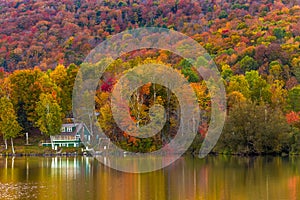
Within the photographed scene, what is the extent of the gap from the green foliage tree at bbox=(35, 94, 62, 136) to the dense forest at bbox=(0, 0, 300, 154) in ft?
0.42

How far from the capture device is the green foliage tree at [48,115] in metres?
73.2

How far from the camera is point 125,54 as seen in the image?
339 ft

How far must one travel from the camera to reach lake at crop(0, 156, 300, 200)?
112 ft

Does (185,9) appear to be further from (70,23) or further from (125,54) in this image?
(125,54)

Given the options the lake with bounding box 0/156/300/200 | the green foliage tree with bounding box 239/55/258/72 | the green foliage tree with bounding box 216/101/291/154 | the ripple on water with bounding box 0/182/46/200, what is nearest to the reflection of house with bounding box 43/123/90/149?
the lake with bounding box 0/156/300/200

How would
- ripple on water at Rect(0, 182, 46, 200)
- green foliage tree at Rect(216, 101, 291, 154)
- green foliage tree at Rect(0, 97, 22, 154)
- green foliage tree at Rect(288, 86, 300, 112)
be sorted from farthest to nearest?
1. green foliage tree at Rect(288, 86, 300, 112)
2. green foliage tree at Rect(0, 97, 22, 154)
3. green foliage tree at Rect(216, 101, 291, 154)
4. ripple on water at Rect(0, 182, 46, 200)

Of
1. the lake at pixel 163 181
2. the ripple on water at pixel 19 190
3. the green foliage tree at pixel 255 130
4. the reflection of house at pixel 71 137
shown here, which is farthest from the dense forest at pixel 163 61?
the ripple on water at pixel 19 190

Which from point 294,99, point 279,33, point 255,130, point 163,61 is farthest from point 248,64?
point 255,130

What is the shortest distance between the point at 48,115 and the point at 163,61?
26.3 metres

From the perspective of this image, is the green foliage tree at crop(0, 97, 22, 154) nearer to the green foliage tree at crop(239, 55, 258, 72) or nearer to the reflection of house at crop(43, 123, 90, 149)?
the reflection of house at crop(43, 123, 90, 149)

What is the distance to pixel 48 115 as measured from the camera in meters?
72.8

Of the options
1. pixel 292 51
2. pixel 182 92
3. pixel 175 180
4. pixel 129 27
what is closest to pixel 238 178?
pixel 175 180

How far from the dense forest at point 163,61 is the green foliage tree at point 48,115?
0.42 feet

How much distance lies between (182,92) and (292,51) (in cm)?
3559
